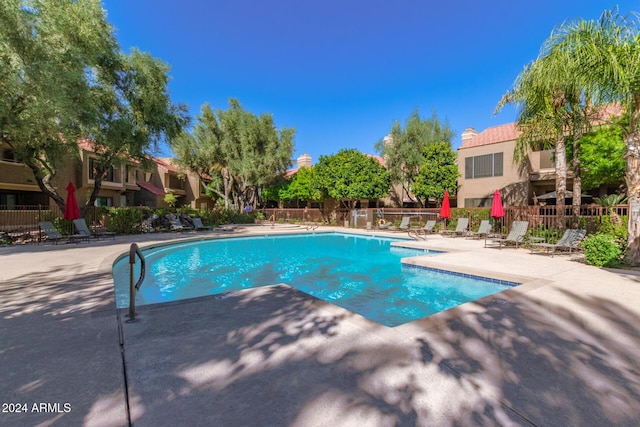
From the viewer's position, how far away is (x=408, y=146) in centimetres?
2658

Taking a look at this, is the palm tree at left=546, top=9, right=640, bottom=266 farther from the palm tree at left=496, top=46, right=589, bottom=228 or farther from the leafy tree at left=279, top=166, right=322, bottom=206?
the leafy tree at left=279, top=166, right=322, bottom=206

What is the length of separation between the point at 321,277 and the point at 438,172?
17.3 meters

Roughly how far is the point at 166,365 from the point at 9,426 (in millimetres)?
974

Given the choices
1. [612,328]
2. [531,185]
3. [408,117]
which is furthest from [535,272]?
[408,117]

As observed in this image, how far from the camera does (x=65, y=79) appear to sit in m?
10.1

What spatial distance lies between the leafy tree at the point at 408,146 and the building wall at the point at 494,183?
3.85 m

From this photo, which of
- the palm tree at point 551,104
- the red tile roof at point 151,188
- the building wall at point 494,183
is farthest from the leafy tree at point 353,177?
the red tile roof at point 151,188

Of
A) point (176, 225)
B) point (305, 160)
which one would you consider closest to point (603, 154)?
point (176, 225)

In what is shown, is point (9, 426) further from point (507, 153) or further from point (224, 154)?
point (224, 154)

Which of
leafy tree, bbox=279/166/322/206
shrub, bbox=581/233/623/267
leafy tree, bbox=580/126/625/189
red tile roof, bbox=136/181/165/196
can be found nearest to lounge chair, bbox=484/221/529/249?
shrub, bbox=581/233/623/267

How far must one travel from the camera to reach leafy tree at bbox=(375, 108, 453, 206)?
1052 inches

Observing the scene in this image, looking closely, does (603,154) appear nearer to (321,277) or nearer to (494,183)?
(494,183)

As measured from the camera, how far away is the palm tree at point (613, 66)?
6320mm

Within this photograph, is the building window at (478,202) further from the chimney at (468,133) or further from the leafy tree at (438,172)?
the chimney at (468,133)
